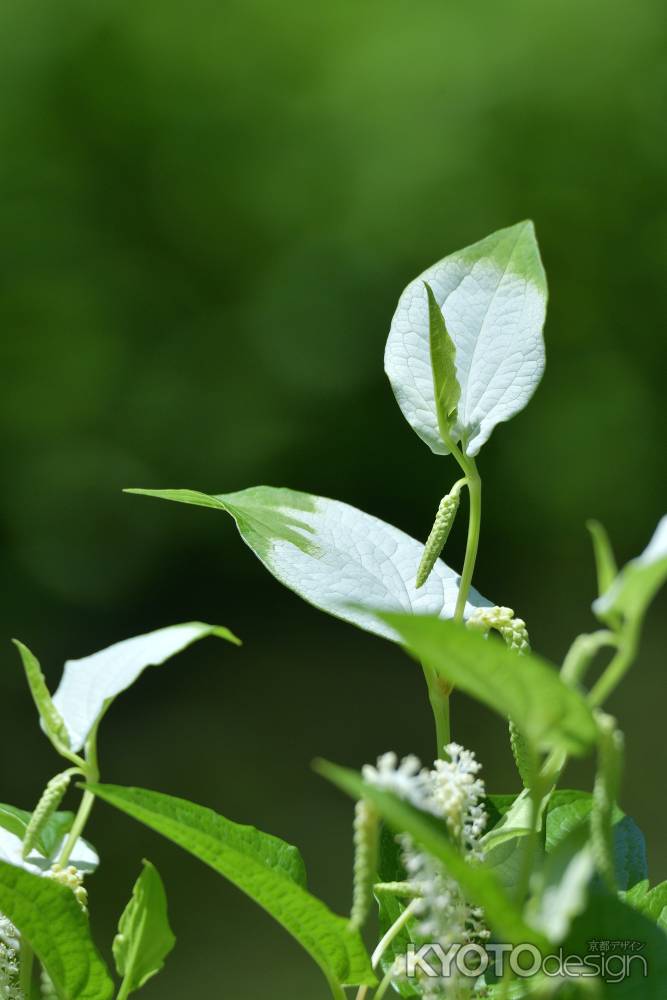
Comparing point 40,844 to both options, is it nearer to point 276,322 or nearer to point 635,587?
point 635,587

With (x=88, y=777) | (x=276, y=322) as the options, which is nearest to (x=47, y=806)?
(x=88, y=777)

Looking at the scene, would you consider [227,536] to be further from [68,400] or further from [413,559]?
[413,559]

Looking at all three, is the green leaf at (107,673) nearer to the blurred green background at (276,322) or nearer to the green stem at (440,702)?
the green stem at (440,702)

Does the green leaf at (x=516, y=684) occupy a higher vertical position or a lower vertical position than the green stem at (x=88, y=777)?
higher

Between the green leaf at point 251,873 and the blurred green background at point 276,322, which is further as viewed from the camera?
the blurred green background at point 276,322

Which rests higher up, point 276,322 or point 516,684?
point 516,684

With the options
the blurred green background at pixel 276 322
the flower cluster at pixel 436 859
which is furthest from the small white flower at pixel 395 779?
the blurred green background at pixel 276 322

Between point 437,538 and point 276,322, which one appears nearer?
point 437,538
